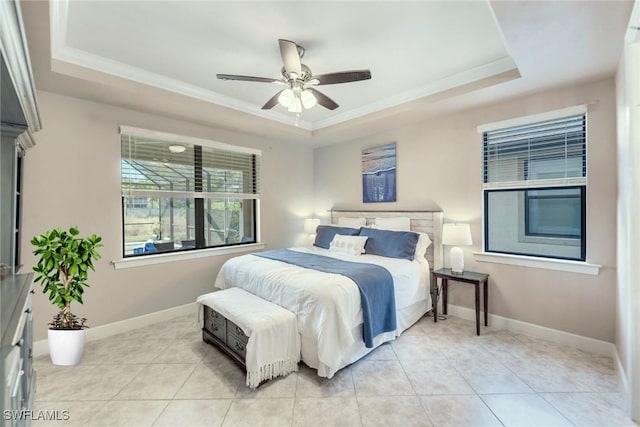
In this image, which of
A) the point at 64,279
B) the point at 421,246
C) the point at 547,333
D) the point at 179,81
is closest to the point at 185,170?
the point at 179,81

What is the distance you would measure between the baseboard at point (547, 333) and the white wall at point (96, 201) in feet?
11.4

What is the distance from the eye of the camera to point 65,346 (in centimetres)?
248

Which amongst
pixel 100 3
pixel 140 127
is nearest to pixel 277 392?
pixel 100 3

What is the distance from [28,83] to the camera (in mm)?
1893

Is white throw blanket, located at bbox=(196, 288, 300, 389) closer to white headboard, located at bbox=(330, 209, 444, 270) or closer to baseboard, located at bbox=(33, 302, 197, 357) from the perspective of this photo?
baseboard, located at bbox=(33, 302, 197, 357)

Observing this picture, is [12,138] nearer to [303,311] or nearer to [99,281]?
[99,281]

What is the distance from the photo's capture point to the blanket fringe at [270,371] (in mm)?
2143

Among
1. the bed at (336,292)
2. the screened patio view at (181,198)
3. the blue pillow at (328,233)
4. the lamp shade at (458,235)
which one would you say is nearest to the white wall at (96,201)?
the screened patio view at (181,198)

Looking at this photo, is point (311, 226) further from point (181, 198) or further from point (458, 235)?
point (458, 235)

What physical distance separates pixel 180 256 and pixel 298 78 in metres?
2.77

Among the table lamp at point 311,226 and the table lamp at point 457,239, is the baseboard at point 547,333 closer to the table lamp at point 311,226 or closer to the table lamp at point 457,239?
the table lamp at point 457,239

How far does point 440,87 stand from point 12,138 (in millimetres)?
3988

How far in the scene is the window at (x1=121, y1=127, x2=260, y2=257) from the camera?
343cm

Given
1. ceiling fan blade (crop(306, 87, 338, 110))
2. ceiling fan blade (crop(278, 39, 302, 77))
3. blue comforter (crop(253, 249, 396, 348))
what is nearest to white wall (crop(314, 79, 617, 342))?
blue comforter (crop(253, 249, 396, 348))
